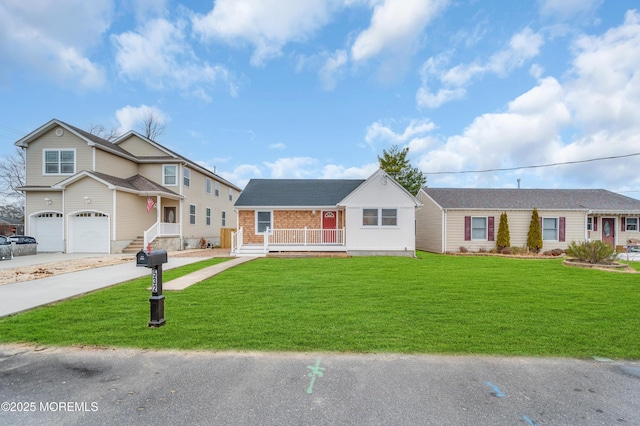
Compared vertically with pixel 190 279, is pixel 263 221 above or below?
above

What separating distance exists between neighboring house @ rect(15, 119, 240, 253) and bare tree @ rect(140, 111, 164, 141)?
19500 mm

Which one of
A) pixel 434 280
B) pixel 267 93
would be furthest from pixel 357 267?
pixel 267 93

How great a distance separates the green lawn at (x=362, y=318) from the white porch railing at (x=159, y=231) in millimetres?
11068

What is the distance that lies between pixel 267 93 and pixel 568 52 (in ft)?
56.0

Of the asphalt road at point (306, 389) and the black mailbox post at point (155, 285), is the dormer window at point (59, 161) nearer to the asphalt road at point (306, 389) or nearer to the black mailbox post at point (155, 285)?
the black mailbox post at point (155, 285)

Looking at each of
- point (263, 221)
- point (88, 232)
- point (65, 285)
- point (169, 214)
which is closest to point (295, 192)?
point (263, 221)

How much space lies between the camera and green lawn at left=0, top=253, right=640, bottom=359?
4.21m

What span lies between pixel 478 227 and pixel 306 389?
19252 mm

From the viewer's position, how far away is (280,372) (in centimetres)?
339

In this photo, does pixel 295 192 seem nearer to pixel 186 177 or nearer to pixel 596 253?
pixel 186 177

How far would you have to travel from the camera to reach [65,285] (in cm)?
823

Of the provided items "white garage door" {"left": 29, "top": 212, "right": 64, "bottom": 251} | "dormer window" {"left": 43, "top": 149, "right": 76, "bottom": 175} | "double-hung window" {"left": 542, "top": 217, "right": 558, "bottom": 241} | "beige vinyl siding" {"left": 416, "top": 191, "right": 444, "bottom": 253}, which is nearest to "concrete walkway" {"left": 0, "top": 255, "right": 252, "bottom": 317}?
"white garage door" {"left": 29, "top": 212, "right": 64, "bottom": 251}

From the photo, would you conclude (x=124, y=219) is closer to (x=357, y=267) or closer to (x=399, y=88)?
(x=357, y=267)

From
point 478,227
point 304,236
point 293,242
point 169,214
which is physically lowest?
point 293,242
